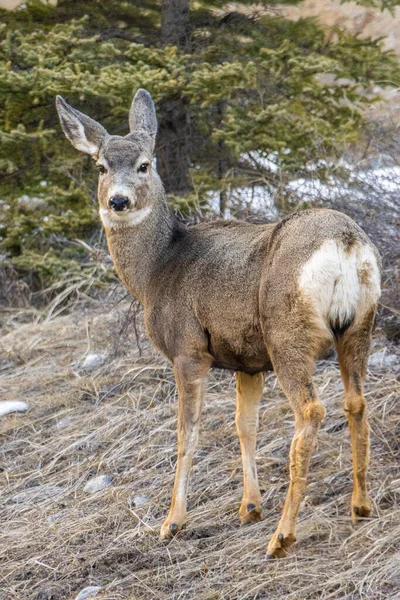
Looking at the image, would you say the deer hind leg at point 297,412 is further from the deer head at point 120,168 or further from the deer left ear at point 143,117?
the deer left ear at point 143,117

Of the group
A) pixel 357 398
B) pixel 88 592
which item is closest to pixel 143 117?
pixel 357 398

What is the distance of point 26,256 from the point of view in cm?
1081

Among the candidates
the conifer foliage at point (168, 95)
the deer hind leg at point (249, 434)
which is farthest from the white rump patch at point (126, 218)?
the conifer foliage at point (168, 95)

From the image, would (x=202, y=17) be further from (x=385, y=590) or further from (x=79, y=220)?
(x=385, y=590)

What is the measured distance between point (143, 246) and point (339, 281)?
1860 mm

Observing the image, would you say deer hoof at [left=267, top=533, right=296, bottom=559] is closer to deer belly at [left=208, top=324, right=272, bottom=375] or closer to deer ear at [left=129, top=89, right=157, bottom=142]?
deer belly at [left=208, top=324, right=272, bottom=375]

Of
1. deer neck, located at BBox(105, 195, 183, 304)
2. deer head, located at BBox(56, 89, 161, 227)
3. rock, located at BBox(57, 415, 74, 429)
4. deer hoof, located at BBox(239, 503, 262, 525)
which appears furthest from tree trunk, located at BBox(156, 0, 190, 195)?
deer hoof, located at BBox(239, 503, 262, 525)

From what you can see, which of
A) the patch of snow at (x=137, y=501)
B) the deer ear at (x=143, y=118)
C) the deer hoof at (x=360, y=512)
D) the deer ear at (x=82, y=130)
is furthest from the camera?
the deer ear at (x=143, y=118)

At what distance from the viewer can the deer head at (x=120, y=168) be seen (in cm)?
588

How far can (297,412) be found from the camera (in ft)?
15.5

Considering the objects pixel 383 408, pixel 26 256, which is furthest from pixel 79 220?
pixel 383 408

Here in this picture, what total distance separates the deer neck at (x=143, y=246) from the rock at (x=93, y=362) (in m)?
2.53

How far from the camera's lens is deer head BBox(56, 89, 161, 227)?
5.88 metres

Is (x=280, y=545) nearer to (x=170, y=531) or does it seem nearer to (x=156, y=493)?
(x=170, y=531)
